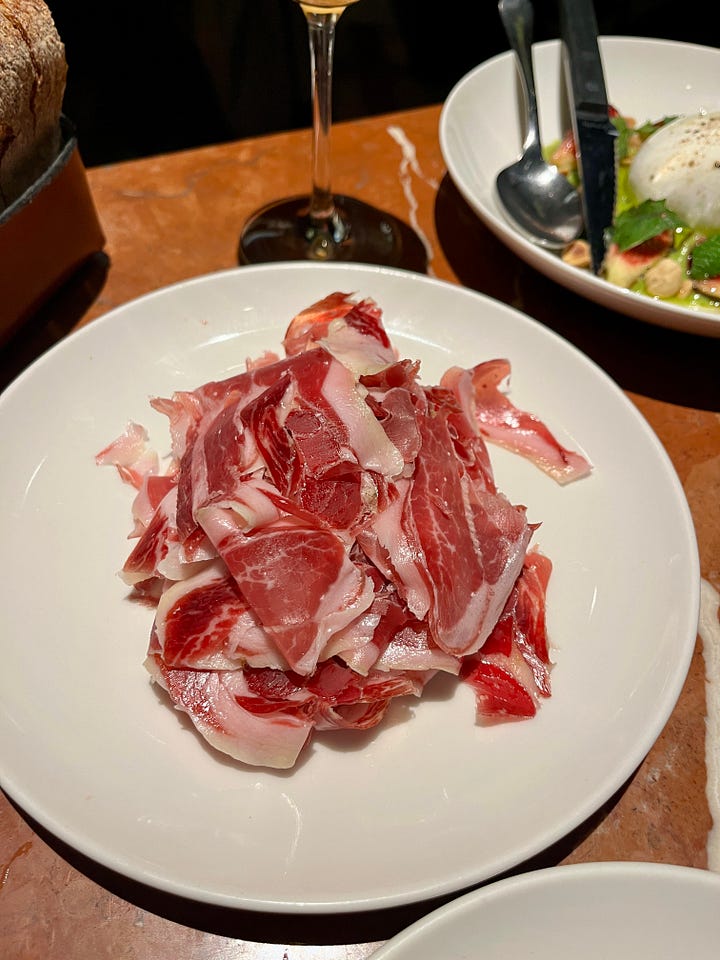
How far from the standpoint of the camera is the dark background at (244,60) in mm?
2273

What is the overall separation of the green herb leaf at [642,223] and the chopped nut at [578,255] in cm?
6

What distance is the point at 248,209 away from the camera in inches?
68.4

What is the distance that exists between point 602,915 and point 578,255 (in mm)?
1236

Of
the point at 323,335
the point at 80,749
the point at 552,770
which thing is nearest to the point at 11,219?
the point at 323,335

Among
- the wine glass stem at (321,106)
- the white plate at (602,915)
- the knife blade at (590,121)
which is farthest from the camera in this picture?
the knife blade at (590,121)

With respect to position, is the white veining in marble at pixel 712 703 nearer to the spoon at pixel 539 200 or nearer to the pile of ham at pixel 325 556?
the pile of ham at pixel 325 556

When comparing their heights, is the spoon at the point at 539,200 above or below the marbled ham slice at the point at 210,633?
above

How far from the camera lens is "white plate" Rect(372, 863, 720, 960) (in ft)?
2.27

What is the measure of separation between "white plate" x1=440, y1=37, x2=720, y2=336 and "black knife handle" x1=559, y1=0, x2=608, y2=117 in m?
0.09

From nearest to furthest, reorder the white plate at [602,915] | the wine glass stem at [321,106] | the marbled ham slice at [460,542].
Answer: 1. the white plate at [602,915]
2. the marbled ham slice at [460,542]
3. the wine glass stem at [321,106]

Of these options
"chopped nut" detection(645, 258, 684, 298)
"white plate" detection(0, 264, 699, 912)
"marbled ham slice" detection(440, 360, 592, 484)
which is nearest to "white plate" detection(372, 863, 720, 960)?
"white plate" detection(0, 264, 699, 912)

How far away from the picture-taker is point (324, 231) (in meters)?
1.65

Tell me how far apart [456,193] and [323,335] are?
0.83 metres

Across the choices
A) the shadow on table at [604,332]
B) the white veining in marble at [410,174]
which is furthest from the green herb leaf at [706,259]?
the white veining in marble at [410,174]
